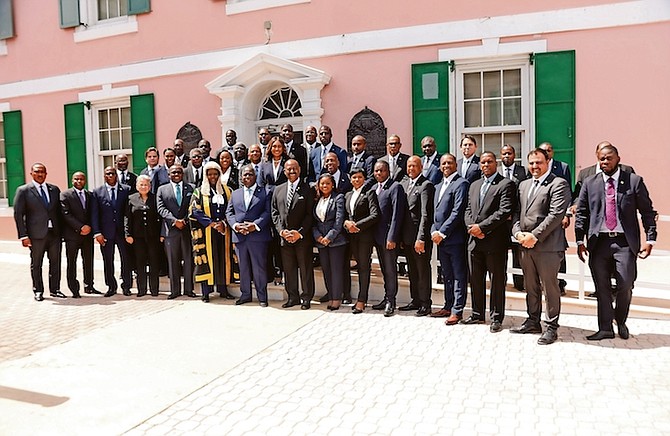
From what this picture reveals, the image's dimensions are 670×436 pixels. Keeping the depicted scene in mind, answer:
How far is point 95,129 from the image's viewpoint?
476 inches

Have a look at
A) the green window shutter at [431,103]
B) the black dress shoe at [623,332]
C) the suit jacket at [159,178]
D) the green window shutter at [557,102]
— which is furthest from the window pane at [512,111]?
the suit jacket at [159,178]

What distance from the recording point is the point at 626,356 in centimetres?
519

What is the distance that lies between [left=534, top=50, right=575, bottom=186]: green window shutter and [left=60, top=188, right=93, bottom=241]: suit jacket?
6.91 meters

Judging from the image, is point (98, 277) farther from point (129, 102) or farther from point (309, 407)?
point (309, 407)

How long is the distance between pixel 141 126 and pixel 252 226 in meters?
5.37

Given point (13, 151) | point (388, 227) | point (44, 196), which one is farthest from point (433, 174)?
point (13, 151)

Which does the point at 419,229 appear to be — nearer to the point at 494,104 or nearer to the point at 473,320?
the point at 473,320

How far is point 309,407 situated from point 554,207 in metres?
3.14

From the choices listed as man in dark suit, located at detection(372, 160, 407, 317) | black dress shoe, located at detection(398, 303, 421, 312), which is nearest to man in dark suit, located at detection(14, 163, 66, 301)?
man in dark suit, located at detection(372, 160, 407, 317)

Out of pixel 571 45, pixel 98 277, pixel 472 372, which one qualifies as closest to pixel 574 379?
pixel 472 372

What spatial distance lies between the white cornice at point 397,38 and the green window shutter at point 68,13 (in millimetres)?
1046

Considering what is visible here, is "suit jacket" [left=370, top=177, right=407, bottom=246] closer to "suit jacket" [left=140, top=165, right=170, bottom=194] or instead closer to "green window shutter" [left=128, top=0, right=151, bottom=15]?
"suit jacket" [left=140, top=165, right=170, bottom=194]

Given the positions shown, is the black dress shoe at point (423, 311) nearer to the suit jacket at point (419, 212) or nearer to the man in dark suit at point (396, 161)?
the suit jacket at point (419, 212)

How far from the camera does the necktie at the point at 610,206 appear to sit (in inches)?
224
